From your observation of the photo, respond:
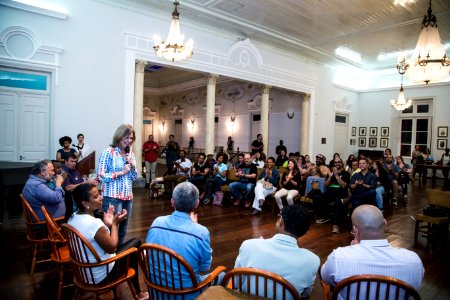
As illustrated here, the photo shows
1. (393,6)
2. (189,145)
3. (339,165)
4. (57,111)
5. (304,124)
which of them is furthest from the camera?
(189,145)

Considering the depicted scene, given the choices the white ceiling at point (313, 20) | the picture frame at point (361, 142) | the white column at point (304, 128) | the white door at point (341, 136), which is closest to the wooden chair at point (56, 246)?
the white ceiling at point (313, 20)

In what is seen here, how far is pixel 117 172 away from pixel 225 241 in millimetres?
1872

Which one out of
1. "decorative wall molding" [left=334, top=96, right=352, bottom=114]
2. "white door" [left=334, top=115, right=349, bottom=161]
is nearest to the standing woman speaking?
"decorative wall molding" [left=334, top=96, right=352, bottom=114]

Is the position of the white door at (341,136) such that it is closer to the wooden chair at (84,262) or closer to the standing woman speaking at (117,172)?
the standing woman speaking at (117,172)

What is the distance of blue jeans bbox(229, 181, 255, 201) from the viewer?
20.1ft

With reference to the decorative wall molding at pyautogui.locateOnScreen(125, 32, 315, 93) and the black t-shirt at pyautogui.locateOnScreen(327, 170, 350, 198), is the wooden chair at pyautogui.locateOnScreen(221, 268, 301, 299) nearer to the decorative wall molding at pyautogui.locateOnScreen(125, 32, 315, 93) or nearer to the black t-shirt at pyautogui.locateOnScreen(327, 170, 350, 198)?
the black t-shirt at pyautogui.locateOnScreen(327, 170, 350, 198)

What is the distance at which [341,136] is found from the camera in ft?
47.2

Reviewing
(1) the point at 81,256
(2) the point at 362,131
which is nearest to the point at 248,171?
(1) the point at 81,256

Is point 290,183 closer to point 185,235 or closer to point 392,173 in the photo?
point 392,173

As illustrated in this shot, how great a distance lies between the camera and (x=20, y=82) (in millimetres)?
6031

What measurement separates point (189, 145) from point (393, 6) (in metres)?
10.6

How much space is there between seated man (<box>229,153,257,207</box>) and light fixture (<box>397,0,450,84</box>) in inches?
132

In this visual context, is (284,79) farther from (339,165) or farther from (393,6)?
(339,165)

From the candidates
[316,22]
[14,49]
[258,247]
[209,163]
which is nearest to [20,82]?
[14,49]
